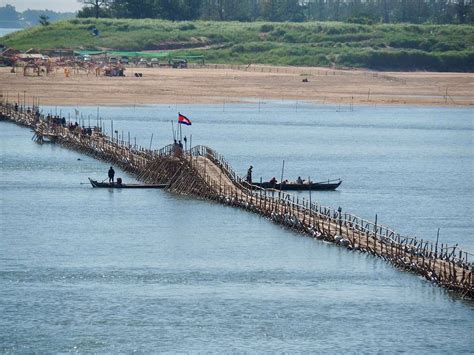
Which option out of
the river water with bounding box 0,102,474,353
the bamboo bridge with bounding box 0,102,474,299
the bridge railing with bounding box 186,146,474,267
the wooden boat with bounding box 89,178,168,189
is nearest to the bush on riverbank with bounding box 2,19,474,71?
the bamboo bridge with bounding box 0,102,474,299

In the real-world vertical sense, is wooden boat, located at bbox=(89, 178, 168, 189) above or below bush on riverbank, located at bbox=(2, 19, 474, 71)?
below

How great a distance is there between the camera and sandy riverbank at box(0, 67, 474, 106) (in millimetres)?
146125

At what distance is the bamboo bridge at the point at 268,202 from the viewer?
185 feet

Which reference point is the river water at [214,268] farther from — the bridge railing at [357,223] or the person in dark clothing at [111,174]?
the bridge railing at [357,223]

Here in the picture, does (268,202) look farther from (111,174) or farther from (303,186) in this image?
(111,174)

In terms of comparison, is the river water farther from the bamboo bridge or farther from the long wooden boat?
the long wooden boat

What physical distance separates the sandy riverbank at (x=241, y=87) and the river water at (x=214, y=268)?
1630 inches

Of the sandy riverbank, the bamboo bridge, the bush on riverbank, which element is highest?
the bush on riverbank

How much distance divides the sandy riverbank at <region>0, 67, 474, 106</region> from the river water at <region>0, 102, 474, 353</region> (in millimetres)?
41402

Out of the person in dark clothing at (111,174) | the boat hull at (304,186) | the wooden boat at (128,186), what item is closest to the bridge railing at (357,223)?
the boat hull at (304,186)

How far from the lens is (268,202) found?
72000 mm

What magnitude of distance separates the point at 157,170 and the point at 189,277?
87.3 ft

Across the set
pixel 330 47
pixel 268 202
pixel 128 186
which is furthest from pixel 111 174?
pixel 330 47

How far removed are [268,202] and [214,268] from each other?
13632mm
